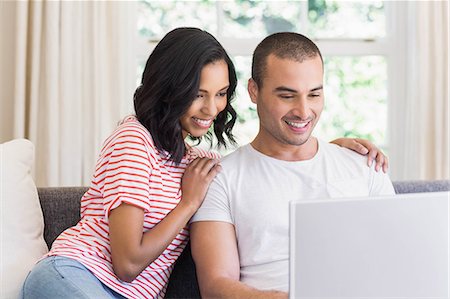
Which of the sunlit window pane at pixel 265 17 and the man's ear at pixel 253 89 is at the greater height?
the sunlit window pane at pixel 265 17

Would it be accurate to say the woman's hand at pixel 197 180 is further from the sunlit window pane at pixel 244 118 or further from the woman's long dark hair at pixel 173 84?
the sunlit window pane at pixel 244 118

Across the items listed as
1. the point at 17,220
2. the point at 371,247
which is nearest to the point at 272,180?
the point at 17,220

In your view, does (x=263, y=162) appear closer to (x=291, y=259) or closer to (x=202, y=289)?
(x=202, y=289)

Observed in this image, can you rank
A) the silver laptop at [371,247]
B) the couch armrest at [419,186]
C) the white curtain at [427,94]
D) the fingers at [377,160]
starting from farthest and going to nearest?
the white curtain at [427,94]
the couch armrest at [419,186]
the fingers at [377,160]
the silver laptop at [371,247]

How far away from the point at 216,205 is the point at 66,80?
1390 millimetres

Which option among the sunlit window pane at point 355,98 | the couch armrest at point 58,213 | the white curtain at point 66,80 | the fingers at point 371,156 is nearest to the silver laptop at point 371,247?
the fingers at point 371,156

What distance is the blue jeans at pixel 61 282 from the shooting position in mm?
1673

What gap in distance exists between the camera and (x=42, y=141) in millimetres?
3078

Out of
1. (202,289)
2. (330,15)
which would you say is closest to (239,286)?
(202,289)

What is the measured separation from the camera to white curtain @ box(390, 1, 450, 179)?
336 cm

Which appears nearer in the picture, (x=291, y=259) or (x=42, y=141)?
(x=291, y=259)

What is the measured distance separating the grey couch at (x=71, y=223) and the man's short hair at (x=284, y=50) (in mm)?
518

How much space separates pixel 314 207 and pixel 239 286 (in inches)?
24.8

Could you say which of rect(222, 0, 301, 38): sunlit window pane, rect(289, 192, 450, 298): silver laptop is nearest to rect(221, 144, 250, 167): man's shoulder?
rect(289, 192, 450, 298): silver laptop
